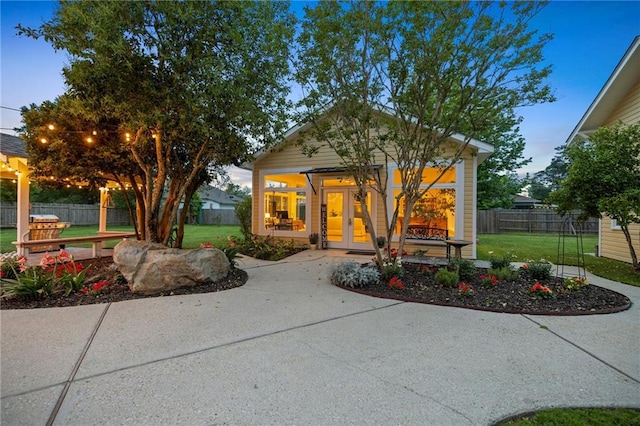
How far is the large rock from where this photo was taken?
16.4 feet

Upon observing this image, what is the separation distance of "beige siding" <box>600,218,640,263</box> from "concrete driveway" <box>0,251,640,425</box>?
499cm

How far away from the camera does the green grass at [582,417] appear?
1947mm

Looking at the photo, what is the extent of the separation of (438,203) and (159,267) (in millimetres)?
7593

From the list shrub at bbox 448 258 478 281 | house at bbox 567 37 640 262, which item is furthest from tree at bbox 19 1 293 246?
house at bbox 567 37 640 262

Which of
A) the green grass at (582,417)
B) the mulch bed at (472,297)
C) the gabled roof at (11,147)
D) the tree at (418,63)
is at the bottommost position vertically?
the green grass at (582,417)

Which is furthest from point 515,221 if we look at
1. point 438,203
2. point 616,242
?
point 438,203

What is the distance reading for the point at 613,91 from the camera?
836 cm

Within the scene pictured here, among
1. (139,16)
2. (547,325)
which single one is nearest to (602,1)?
(547,325)

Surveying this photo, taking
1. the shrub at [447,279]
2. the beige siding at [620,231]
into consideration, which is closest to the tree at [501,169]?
the beige siding at [620,231]

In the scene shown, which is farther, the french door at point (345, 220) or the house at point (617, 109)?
the french door at point (345, 220)

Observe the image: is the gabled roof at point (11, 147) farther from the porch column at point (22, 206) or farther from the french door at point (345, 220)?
the french door at point (345, 220)

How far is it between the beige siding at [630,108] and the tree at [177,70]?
9.17 meters

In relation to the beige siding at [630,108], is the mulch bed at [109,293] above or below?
below

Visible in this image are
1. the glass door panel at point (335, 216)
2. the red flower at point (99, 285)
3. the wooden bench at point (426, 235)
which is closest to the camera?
the red flower at point (99, 285)
